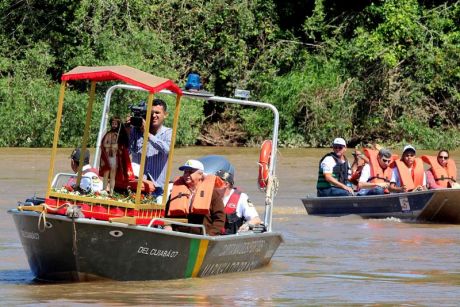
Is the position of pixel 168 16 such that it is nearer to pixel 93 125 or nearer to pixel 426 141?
pixel 93 125

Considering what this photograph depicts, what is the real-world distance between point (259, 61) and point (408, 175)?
539 inches

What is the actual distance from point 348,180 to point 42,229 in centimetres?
878

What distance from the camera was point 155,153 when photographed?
11.8m

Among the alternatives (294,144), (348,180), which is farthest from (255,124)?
(348,180)

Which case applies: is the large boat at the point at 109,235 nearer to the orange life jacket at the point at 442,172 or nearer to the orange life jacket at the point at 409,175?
the orange life jacket at the point at 409,175

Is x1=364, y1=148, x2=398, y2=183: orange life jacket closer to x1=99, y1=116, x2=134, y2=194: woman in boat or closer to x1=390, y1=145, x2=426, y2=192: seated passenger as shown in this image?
x1=390, y1=145, x2=426, y2=192: seated passenger

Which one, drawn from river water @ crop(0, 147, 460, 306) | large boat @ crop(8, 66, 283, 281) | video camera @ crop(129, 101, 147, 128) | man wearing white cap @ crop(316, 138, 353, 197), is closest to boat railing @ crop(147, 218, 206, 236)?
large boat @ crop(8, 66, 283, 281)

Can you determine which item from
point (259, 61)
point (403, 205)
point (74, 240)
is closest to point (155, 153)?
point (74, 240)

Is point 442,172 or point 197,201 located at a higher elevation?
point 197,201

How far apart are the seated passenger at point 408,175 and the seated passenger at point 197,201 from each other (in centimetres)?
701

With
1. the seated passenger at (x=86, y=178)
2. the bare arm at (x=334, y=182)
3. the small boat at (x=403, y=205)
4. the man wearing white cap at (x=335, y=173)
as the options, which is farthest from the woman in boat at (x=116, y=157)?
the bare arm at (x=334, y=182)

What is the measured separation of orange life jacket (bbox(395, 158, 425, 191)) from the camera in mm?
18297

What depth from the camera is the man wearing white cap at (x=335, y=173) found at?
18.5 meters

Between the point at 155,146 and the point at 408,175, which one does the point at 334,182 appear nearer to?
the point at 408,175
